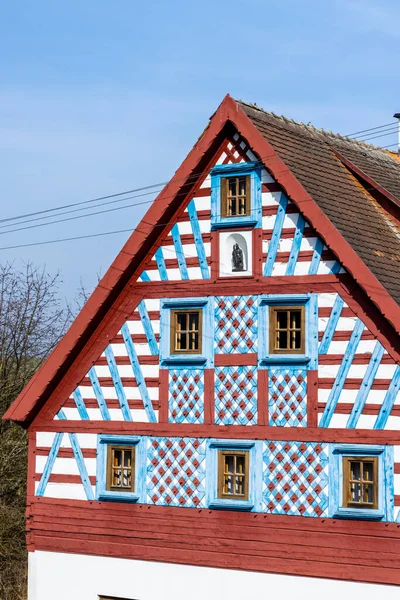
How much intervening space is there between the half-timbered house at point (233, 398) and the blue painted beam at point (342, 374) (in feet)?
0.07

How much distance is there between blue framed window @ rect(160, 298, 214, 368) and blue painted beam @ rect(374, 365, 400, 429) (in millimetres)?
3092

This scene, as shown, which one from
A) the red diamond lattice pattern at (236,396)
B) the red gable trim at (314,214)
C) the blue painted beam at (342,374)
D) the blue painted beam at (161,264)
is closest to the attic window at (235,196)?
the red gable trim at (314,214)

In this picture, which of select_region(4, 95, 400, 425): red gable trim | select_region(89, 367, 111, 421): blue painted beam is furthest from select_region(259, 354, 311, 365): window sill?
select_region(89, 367, 111, 421): blue painted beam

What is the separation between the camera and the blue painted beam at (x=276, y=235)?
65.0ft

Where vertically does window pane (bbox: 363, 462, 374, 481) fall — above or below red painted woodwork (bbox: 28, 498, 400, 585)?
above

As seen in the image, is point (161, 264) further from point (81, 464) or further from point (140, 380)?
point (81, 464)

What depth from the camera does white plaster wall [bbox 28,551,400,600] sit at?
1897 cm

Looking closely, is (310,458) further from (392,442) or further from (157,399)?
(157,399)

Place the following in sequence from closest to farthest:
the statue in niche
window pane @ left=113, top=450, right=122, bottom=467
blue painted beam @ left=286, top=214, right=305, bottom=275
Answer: blue painted beam @ left=286, top=214, right=305, bottom=275
the statue in niche
window pane @ left=113, top=450, right=122, bottom=467

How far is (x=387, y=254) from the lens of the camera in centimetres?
2003

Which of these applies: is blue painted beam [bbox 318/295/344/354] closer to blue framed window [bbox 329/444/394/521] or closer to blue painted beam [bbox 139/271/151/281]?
blue framed window [bbox 329/444/394/521]

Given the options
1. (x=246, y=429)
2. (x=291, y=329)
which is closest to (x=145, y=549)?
(x=246, y=429)

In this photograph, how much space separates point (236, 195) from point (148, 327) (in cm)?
270

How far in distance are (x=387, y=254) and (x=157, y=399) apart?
14.8 feet
